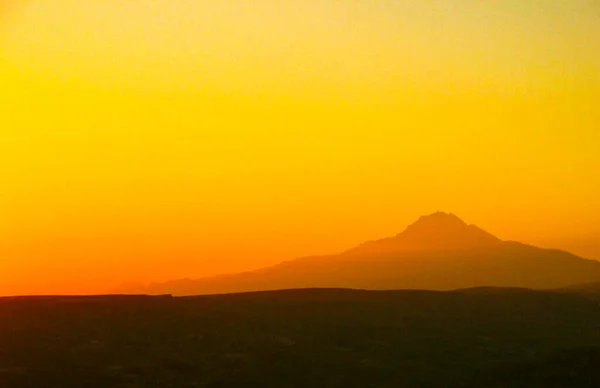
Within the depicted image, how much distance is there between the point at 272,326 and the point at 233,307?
21.7 ft

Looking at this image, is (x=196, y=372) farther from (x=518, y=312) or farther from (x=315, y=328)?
(x=518, y=312)

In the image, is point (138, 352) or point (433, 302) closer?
point (138, 352)

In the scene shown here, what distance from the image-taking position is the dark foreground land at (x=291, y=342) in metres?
51.9

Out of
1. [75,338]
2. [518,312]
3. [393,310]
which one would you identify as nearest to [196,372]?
[75,338]

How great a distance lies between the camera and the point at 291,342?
6294 cm

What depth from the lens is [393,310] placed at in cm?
7894

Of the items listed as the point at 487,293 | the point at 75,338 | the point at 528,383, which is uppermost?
the point at 487,293

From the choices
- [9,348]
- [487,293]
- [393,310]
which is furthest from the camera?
[487,293]

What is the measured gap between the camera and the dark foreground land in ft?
170

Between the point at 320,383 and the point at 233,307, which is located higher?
the point at 233,307

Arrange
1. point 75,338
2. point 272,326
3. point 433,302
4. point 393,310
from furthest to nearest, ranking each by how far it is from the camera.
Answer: point 433,302 < point 393,310 < point 272,326 < point 75,338

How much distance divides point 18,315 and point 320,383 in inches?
1012

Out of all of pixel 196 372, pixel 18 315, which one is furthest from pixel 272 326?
pixel 18 315

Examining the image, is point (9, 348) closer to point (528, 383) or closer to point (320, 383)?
point (320, 383)
